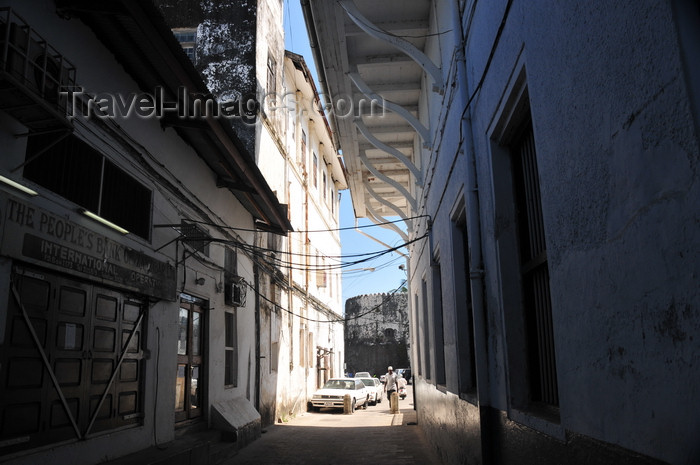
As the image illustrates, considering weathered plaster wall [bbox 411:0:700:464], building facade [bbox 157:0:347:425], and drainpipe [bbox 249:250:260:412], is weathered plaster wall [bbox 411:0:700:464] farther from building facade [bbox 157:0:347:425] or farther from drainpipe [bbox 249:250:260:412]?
drainpipe [bbox 249:250:260:412]

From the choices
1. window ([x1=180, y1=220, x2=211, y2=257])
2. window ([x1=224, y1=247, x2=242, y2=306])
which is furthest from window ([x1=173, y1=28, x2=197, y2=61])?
Result: window ([x1=180, y1=220, x2=211, y2=257])

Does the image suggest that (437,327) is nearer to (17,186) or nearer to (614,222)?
(17,186)

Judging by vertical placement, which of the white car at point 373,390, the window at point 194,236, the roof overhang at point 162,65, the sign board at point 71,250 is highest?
the roof overhang at point 162,65

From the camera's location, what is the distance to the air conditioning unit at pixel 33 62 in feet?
14.3

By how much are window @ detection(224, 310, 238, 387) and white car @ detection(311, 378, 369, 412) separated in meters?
9.03

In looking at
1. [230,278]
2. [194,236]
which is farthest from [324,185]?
[194,236]

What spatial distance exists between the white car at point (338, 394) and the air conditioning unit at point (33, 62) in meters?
16.0

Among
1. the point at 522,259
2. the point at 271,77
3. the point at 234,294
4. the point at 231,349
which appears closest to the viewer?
the point at 522,259

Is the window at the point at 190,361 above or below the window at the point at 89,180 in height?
below

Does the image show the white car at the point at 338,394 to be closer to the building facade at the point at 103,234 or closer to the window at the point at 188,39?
the building facade at the point at 103,234

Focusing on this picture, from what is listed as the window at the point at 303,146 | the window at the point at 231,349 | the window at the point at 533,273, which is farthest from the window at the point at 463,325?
the window at the point at 303,146

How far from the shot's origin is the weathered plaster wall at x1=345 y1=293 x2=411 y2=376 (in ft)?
147

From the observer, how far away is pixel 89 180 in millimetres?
5957

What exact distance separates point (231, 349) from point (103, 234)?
5628 millimetres
